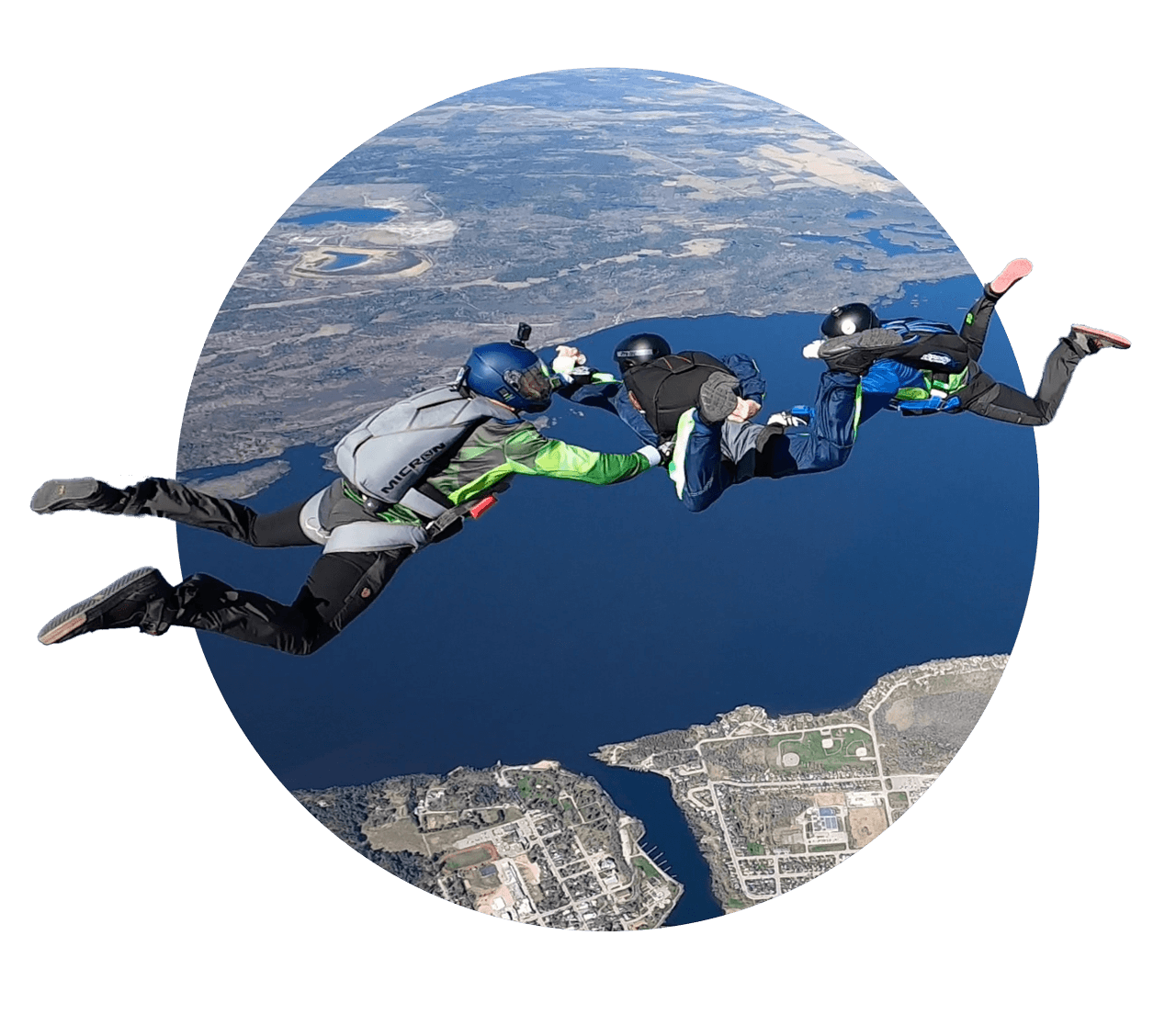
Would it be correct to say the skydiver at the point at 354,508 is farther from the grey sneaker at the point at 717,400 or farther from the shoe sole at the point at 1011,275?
the shoe sole at the point at 1011,275

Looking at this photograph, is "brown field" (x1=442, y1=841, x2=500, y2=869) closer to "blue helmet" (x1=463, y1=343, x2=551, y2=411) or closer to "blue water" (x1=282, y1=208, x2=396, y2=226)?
"blue helmet" (x1=463, y1=343, x2=551, y2=411)

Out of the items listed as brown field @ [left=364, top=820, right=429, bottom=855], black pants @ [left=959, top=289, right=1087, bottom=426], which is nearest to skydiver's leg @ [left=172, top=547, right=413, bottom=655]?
brown field @ [left=364, top=820, right=429, bottom=855]

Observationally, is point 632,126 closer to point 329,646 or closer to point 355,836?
point 329,646

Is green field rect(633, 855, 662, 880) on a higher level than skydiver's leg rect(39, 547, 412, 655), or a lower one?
lower

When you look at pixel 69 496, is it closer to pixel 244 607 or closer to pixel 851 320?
pixel 244 607

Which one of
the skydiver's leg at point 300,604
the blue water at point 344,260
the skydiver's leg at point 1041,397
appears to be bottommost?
the skydiver's leg at point 300,604

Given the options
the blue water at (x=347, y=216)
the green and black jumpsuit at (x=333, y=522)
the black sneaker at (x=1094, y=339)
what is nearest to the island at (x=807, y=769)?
the black sneaker at (x=1094, y=339)
